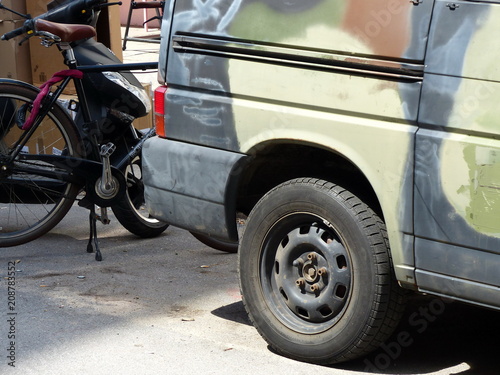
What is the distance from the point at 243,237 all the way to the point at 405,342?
0.95 m

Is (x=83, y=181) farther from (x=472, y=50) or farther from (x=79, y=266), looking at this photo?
(x=472, y=50)

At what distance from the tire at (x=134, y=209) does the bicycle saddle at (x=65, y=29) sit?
89cm

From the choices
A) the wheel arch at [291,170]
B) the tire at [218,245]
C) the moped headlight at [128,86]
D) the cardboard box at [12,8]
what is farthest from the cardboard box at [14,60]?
the wheel arch at [291,170]

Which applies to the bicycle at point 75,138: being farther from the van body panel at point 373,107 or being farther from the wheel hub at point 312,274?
the wheel hub at point 312,274

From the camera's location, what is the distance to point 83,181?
233 inches

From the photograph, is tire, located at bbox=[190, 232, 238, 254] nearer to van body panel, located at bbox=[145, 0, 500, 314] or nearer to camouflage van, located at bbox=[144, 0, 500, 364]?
camouflage van, located at bbox=[144, 0, 500, 364]

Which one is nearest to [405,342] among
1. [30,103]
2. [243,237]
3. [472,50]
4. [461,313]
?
[461,313]

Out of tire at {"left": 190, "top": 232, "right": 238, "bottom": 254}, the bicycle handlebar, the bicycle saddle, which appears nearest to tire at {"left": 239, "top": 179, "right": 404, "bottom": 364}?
tire at {"left": 190, "top": 232, "right": 238, "bottom": 254}

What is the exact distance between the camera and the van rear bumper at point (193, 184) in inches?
172

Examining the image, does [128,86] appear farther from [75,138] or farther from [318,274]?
[318,274]

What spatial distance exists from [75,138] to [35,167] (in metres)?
0.32

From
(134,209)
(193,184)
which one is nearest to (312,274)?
(193,184)

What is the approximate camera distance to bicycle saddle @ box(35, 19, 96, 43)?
5.71m

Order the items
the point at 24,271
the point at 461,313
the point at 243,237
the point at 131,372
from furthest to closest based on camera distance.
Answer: the point at 24,271 → the point at 461,313 → the point at 243,237 → the point at 131,372
